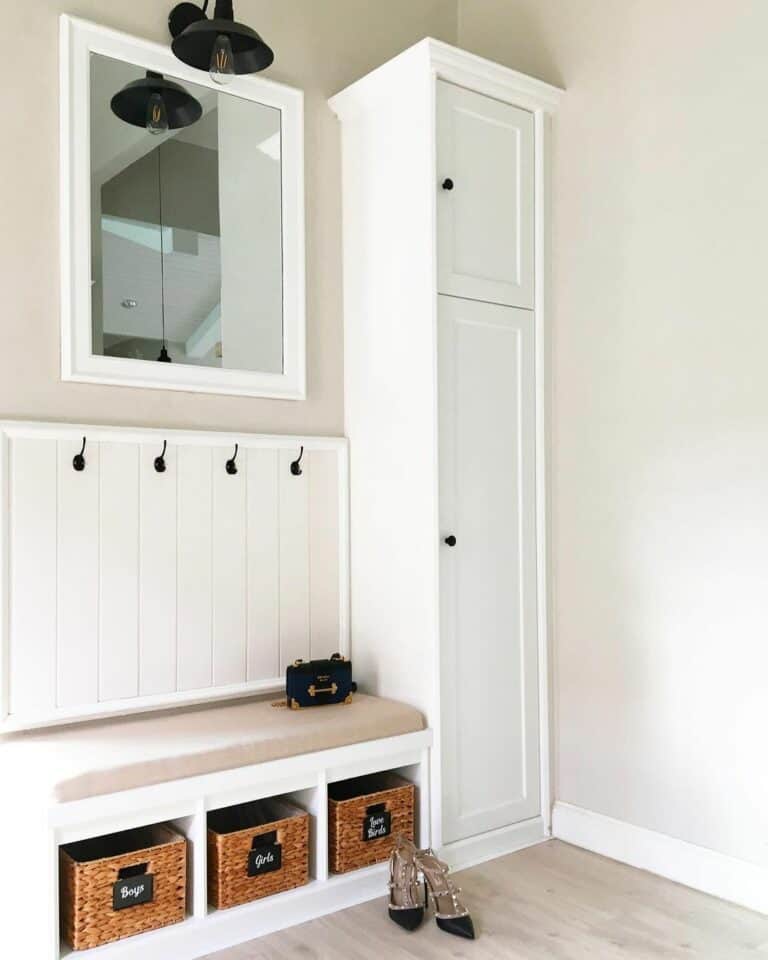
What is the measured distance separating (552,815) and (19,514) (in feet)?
5.85

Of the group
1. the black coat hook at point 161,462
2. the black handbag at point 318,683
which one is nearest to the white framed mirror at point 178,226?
the black coat hook at point 161,462

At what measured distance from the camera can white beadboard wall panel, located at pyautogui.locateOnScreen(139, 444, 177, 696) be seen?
2535 mm

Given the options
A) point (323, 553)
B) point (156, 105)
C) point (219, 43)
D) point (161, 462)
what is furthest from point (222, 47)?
point (323, 553)

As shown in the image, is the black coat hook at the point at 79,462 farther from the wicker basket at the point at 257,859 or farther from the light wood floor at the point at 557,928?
the light wood floor at the point at 557,928

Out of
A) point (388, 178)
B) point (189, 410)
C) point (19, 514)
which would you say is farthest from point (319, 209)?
point (19, 514)

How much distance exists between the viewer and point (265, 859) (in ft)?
7.49

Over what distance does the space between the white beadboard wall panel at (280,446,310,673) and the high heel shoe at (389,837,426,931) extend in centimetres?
67

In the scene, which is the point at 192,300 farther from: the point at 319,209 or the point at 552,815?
the point at 552,815

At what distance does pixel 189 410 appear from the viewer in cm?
265

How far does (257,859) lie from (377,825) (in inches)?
14.6

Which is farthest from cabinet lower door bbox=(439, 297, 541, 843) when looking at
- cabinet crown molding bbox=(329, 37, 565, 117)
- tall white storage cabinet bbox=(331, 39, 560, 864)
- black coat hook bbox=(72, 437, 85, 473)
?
black coat hook bbox=(72, 437, 85, 473)

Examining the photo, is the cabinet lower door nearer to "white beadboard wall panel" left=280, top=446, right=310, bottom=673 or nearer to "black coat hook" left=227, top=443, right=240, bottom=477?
"white beadboard wall panel" left=280, top=446, right=310, bottom=673

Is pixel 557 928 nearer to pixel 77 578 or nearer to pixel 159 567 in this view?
pixel 159 567

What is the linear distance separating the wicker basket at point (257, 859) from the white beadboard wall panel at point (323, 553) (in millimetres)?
592
